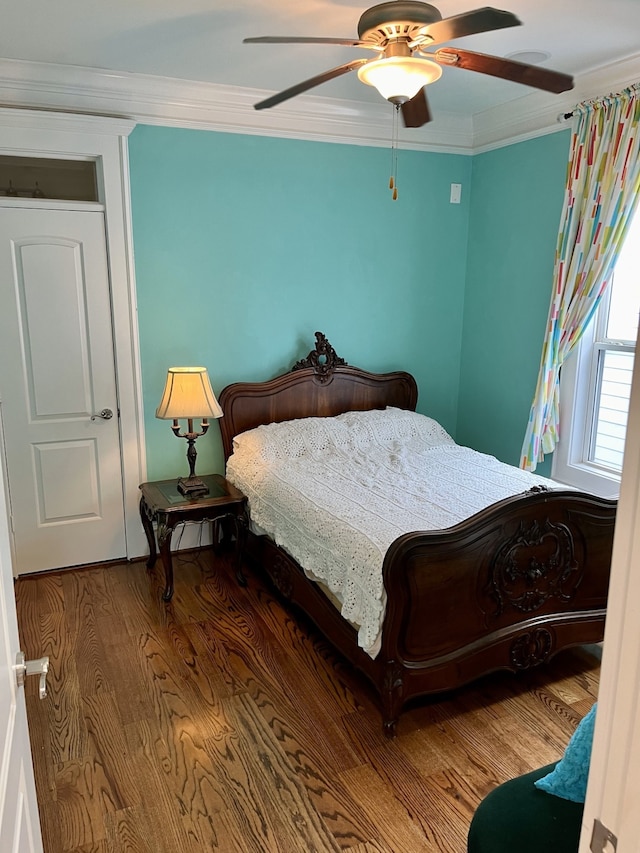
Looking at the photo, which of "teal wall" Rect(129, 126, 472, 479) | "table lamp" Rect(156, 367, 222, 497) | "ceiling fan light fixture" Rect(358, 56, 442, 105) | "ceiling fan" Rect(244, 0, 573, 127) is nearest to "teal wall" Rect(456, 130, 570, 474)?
"teal wall" Rect(129, 126, 472, 479)

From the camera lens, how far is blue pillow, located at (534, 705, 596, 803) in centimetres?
143

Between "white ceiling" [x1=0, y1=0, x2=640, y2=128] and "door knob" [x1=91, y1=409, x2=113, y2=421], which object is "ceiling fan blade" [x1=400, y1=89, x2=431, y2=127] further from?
"door knob" [x1=91, y1=409, x2=113, y2=421]

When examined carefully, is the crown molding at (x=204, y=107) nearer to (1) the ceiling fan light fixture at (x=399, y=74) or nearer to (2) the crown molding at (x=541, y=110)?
(2) the crown molding at (x=541, y=110)

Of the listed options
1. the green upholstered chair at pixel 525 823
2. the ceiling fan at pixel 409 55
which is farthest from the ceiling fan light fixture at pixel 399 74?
the green upholstered chair at pixel 525 823

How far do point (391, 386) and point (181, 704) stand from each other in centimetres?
250

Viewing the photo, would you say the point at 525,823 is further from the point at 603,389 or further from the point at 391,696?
the point at 603,389

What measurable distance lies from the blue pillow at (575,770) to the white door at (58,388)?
9.46 feet

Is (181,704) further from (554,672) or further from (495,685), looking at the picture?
(554,672)

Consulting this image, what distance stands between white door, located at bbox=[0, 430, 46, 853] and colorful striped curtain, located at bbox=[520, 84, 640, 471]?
305 cm

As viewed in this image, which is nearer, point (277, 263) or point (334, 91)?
point (334, 91)

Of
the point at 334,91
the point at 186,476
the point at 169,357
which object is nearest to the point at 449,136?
the point at 334,91

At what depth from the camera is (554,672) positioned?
269 cm

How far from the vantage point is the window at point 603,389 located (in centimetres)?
333

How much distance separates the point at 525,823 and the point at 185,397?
2.50m
